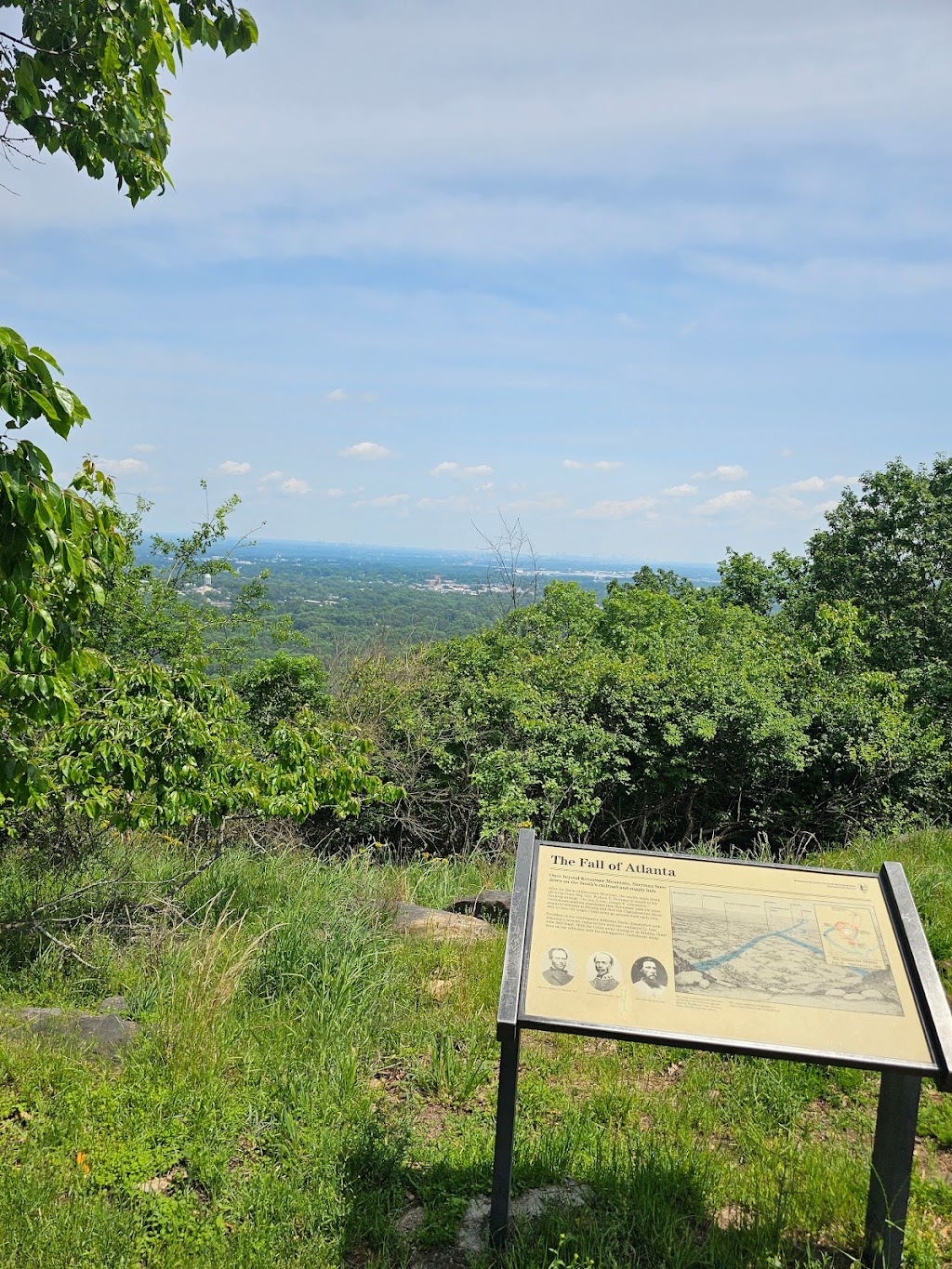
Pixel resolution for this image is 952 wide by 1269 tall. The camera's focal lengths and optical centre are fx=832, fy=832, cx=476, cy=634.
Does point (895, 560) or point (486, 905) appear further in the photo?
point (895, 560)

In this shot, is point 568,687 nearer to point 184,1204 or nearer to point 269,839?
point 269,839

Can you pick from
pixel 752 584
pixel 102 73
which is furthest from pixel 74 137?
pixel 752 584

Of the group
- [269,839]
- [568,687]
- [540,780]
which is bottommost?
[269,839]

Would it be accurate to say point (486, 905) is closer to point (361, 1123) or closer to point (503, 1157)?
point (361, 1123)

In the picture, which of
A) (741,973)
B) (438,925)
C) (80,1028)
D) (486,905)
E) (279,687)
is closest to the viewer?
(741,973)

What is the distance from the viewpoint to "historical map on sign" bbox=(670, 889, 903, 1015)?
8.72 feet

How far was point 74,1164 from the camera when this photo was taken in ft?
9.73

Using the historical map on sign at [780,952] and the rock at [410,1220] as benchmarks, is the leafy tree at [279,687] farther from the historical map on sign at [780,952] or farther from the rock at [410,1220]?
the historical map on sign at [780,952]

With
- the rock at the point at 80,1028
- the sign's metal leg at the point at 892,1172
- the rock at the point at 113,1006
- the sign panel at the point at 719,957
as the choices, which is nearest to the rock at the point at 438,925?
the rock at the point at 113,1006

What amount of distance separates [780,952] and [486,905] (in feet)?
10.6

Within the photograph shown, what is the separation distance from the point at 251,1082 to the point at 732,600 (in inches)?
679

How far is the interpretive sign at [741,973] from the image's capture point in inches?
100

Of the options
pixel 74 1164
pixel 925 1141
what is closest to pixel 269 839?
pixel 74 1164

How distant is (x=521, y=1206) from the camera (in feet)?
9.71
